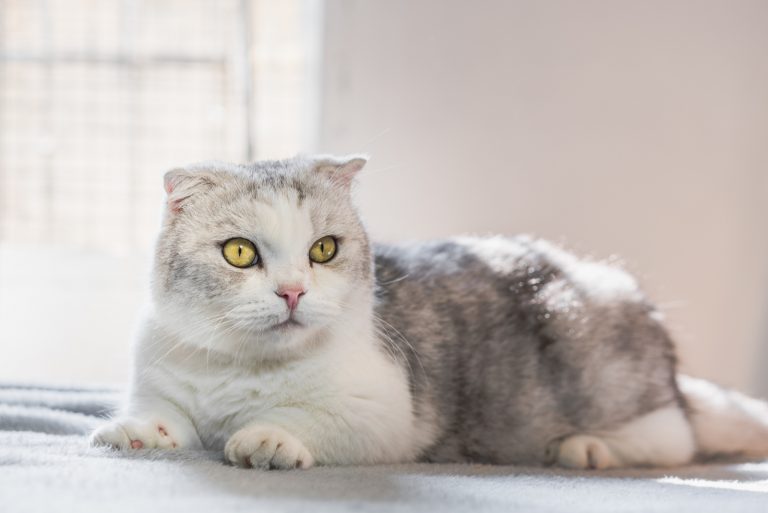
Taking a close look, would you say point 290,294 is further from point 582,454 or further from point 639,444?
point 639,444

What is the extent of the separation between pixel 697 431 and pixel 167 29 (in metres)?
2.58

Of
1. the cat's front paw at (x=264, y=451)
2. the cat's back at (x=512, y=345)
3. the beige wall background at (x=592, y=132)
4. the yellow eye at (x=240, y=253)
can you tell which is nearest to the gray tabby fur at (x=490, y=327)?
→ the cat's back at (x=512, y=345)

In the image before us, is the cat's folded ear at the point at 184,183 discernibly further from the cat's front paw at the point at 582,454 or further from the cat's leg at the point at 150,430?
the cat's front paw at the point at 582,454

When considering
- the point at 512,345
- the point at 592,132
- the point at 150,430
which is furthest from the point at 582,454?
the point at 592,132

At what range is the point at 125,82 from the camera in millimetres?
3395

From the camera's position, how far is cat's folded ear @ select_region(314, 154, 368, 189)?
1.72m

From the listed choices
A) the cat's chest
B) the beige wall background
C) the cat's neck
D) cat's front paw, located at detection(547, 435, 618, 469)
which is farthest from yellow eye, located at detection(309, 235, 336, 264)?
the beige wall background

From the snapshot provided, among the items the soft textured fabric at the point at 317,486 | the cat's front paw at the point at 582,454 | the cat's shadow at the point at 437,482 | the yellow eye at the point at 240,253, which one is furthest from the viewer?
the cat's front paw at the point at 582,454

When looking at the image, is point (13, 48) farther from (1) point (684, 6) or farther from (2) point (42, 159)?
(1) point (684, 6)

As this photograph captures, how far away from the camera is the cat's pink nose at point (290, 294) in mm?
1458

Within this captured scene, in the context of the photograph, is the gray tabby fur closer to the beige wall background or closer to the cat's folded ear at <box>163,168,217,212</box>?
the cat's folded ear at <box>163,168,217,212</box>

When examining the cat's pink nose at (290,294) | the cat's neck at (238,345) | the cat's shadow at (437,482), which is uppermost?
the cat's pink nose at (290,294)

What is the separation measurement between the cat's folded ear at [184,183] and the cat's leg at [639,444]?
1.03m

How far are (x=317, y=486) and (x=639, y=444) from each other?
0.98 meters
